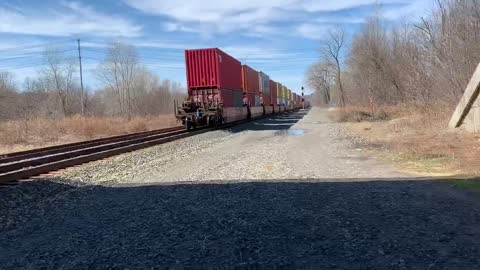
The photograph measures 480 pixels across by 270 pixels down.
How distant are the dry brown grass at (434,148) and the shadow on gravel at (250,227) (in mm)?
1903

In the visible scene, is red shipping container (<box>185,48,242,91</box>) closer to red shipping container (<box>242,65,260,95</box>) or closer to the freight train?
the freight train

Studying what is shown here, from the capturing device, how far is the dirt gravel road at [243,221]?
441cm

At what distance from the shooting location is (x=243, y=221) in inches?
228

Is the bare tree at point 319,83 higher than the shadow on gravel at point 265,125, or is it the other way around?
the bare tree at point 319,83

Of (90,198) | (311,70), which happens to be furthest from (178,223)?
(311,70)

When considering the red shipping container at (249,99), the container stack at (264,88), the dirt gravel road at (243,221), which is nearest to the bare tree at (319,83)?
the container stack at (264,88)

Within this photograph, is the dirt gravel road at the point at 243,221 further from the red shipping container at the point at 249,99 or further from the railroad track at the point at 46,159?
the red shipping container at the point at 249,99

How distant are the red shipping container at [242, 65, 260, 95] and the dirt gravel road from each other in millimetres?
25516

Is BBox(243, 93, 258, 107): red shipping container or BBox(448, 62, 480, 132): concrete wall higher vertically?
BBox(243, 93, 258, 107): red shipping container

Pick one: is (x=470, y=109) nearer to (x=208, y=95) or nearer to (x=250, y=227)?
(x=250, y=227)

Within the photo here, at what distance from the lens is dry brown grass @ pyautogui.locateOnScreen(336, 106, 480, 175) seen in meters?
9.55

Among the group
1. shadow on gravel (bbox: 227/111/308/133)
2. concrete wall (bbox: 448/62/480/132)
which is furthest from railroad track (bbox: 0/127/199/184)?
concrete wall (bbox: 448/62/480/132)

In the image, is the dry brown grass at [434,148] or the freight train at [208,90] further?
the freight train at [208,90]

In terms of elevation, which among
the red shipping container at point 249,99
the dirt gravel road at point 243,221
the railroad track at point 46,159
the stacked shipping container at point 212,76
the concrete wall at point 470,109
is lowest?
the dirt gravel road at point 243,221
